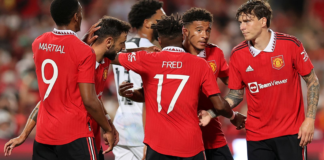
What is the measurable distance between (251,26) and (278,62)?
1.52 ft

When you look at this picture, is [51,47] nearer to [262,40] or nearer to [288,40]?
[262,40]

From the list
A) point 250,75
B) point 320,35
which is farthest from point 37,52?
point 320,35

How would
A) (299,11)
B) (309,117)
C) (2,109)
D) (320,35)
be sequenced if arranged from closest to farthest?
1. (309,117)
2. (2,109)
3. (320,35)
4. (299,11)

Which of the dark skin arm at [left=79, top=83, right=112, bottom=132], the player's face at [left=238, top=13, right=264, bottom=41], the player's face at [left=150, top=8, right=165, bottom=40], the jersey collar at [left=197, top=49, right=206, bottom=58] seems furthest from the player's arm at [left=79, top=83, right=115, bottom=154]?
the player's face at [left=150, top=8, right=165, bottom=40]

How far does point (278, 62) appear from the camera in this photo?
4203 mm

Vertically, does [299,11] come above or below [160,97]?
above

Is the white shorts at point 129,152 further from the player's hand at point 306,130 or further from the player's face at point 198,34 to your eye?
the player's hand at point 306,130

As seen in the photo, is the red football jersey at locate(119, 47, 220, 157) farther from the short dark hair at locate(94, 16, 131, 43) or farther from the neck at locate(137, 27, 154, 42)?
the neck at locate(137, 27, 154, 42)

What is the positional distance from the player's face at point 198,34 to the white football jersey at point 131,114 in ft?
2.94

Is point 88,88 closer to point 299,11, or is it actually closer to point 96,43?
point 96,43

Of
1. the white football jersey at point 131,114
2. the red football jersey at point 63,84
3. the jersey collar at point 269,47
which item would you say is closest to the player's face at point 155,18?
the white football jersey at point 131,114

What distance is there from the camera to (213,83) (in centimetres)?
389

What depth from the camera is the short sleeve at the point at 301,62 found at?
413 cm

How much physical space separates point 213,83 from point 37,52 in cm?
162
